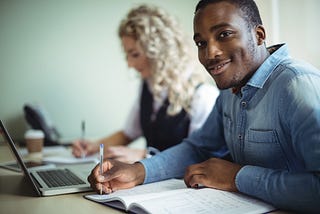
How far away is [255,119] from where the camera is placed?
97cm

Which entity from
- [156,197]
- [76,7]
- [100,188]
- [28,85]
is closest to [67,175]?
[100,188]

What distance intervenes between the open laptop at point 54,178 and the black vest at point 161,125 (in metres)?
0.58

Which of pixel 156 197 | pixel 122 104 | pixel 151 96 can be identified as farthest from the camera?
pixel 122 104

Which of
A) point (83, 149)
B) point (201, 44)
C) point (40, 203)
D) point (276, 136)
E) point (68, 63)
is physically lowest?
point (83, 149)

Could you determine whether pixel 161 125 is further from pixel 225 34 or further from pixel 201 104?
pixel 225 34

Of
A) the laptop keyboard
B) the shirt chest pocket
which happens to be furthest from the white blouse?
the shirt chest pocket

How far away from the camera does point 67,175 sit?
125 cm

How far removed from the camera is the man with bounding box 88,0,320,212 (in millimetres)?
784

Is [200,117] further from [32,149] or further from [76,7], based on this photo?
[76,7]

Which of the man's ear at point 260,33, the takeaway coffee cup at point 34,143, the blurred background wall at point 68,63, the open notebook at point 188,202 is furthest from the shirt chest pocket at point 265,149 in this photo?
the blurred background wall at point 68,63

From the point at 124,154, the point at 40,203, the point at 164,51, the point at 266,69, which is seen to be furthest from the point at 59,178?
the point at 164,51

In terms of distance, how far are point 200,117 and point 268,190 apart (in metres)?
1.04

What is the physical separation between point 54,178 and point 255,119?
640mm

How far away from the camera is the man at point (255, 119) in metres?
0.78
